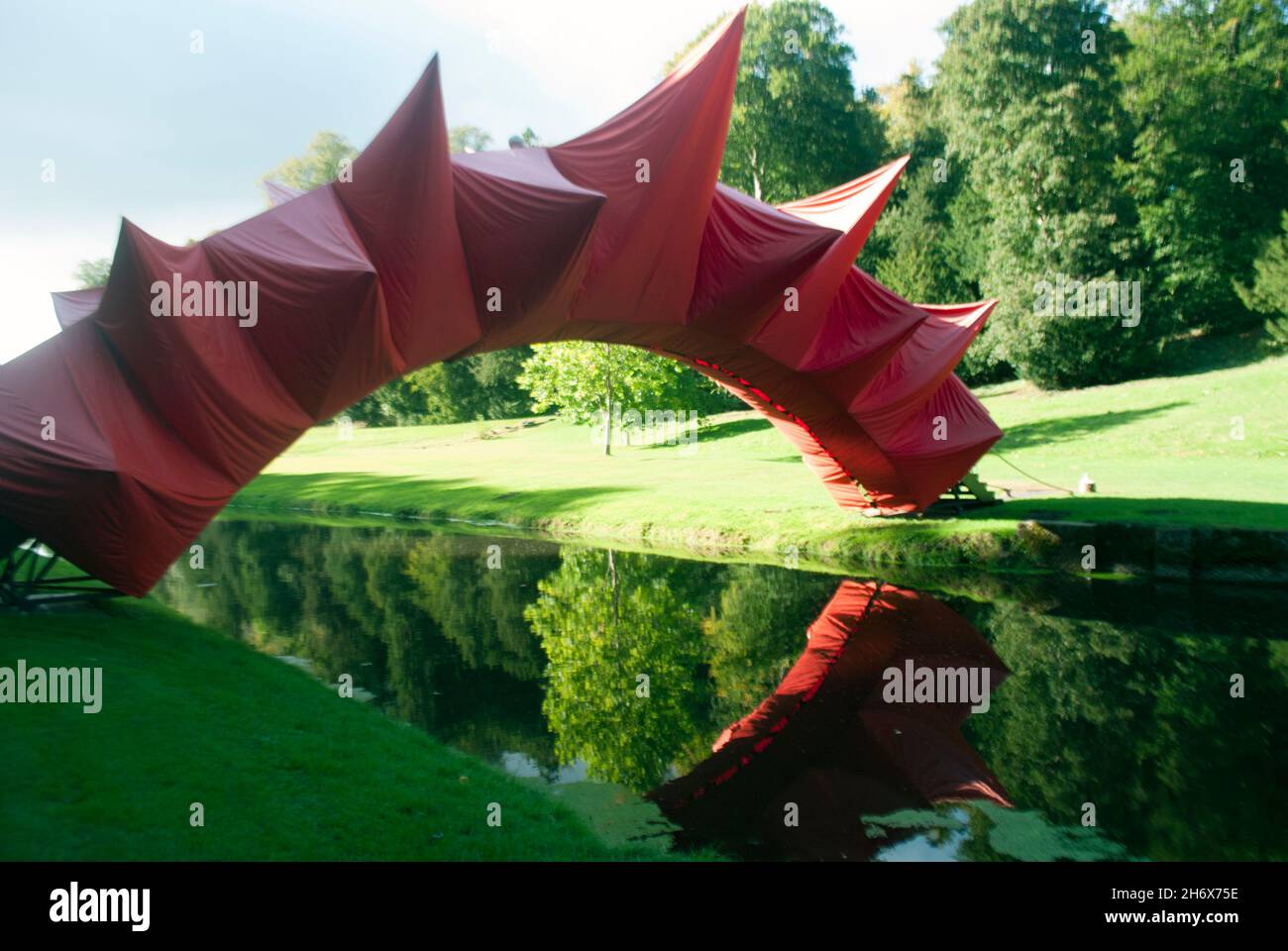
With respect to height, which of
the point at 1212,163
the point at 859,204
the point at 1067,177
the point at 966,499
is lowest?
the point at 966,499

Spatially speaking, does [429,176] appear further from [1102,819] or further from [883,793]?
[1102,819]

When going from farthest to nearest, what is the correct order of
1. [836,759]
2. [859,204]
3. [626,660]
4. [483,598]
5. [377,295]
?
[483,598] → [859,204] → [626,660] → [377,295] → [836,759]

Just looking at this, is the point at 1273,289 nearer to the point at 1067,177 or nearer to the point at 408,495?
the point at 1067,177

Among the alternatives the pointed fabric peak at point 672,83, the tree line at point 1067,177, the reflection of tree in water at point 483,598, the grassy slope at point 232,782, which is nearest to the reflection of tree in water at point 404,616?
the reflection of tree in water at point 483,598

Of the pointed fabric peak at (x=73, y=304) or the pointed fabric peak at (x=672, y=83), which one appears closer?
the pointed fabric peak at (x=73, y=304)

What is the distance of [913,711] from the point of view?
962cm

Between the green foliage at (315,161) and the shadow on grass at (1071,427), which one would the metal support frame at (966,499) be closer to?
the shadow on grass at (1071,427)

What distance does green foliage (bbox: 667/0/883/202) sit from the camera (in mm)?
41031

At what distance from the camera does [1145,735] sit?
29.1 feet

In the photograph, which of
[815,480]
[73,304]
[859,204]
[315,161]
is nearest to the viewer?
[73,304]

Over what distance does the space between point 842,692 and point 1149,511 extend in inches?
365

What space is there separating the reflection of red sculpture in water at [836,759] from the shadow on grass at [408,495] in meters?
13.6

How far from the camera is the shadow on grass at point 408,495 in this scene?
25422mm

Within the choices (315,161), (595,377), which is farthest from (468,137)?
(595,377)
